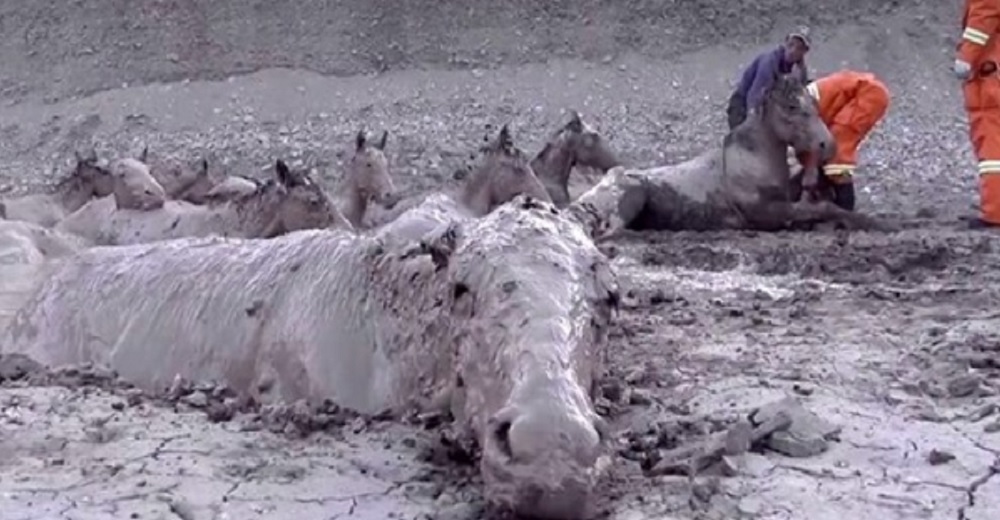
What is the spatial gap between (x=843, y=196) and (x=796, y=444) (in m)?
6.59

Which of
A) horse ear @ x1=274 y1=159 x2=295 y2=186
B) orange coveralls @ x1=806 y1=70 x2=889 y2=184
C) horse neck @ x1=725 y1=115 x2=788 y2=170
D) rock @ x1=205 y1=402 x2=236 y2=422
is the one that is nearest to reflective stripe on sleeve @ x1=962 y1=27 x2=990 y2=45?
orange coveralls @ x1=806 y1=70 x2=889 y2=184

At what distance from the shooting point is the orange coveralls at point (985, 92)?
37.6 ft

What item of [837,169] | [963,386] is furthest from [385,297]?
[837,169]

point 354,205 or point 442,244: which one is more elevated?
point 442,244

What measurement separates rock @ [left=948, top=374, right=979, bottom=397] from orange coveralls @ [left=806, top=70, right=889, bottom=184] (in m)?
5.62

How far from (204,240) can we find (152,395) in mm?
1024

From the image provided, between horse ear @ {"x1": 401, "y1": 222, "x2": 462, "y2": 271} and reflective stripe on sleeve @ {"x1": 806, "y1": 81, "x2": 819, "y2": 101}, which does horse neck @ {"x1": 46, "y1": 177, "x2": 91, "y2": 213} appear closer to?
reflective stripe on sleeve @ {"x1": 806, "y1": 81, "x2": 819, "y2": 101}

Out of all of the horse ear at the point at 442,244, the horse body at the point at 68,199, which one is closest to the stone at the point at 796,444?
the horse ear at the point at 442,244

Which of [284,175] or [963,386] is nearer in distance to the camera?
[963,386]

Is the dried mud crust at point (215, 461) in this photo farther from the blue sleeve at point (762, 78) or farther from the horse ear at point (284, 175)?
the blue sleeve at point (762, 78)

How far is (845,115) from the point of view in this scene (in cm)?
1226

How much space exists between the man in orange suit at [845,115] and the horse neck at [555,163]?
173 cm

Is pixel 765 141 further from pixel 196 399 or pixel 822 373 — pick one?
pixel 196 399

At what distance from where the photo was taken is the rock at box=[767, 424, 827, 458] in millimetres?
5602
